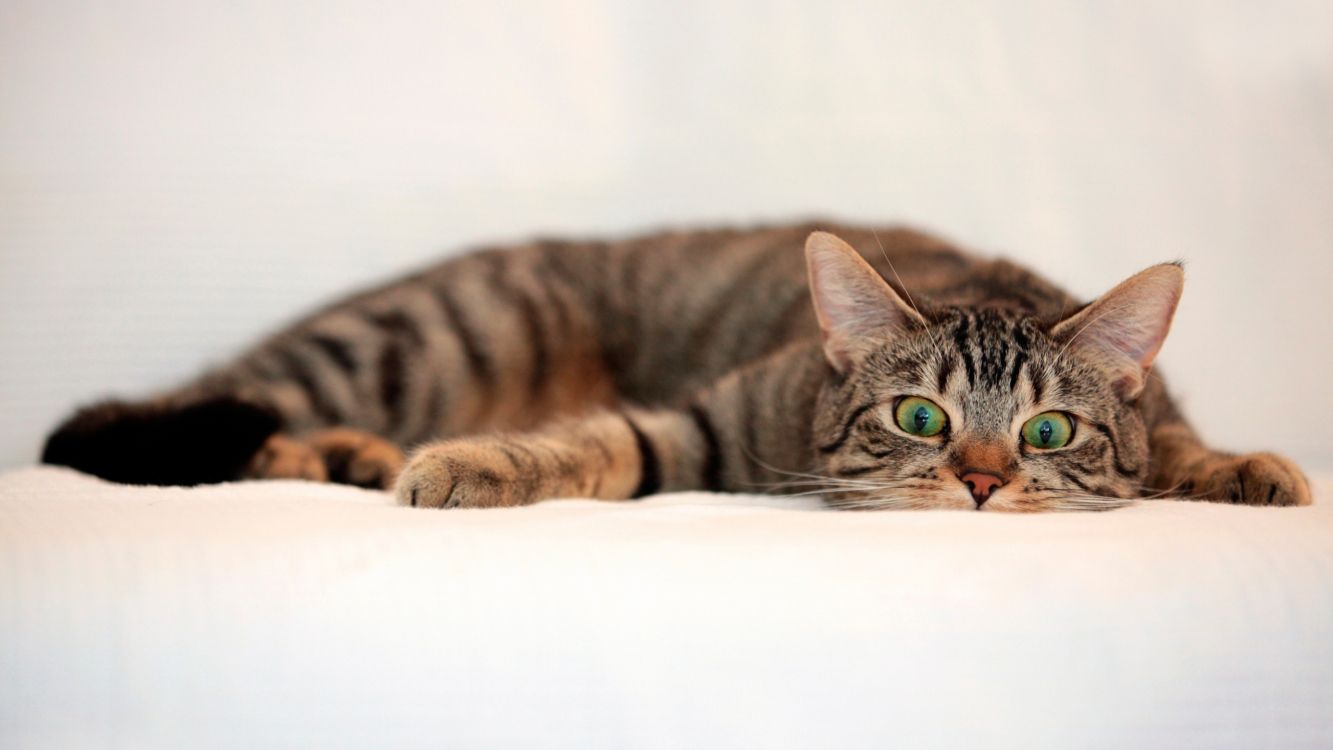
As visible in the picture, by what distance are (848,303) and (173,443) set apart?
0.91m

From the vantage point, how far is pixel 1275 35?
1971 mm

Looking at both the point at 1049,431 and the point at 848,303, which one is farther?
the point at 848,303

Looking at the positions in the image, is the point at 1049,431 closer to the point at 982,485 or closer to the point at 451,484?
the point at 982,485

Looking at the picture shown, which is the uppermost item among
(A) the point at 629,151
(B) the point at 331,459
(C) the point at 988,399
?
(A) the point at 629,151

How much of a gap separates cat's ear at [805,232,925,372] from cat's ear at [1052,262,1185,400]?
19 centimetres

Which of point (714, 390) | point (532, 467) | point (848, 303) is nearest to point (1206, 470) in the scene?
point (848, 303)

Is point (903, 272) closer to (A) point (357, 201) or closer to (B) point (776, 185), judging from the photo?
(B) point (776, 185)

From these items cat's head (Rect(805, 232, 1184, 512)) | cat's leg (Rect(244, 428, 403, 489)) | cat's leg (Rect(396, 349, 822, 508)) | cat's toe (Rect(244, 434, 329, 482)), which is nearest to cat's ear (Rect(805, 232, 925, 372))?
cat's head (Rect(805, 232, 1184, 512))

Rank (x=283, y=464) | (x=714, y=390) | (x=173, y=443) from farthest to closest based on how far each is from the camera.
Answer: (x=714, y=390) < (x=283, y=464) < (x=173, y=443)

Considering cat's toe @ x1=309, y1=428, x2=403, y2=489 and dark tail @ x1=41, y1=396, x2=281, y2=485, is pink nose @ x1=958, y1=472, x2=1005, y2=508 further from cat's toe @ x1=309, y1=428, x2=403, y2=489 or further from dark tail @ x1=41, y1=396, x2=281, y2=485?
dark tail @ x1=41, y1=396, x2=281, y2=485

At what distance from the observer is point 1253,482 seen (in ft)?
4.18

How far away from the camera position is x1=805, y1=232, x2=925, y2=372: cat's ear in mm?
1340

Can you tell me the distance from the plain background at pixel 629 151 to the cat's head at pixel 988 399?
75 cm

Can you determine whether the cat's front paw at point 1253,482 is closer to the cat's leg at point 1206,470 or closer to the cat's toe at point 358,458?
the cat's leg at point 1206,470
